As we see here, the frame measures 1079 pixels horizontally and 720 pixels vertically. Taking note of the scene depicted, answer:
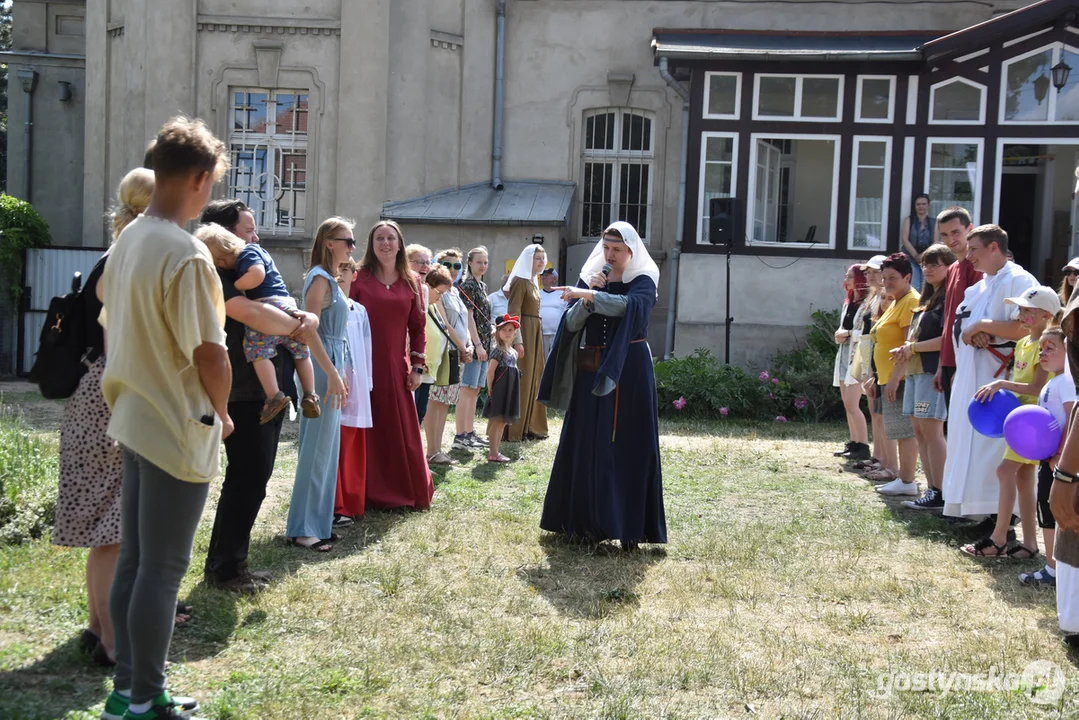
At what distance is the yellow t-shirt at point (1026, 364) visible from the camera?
237 inches

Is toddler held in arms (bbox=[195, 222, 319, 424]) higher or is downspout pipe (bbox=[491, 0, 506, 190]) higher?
downspout pipe (bbox=[491, 0, 506, 190])

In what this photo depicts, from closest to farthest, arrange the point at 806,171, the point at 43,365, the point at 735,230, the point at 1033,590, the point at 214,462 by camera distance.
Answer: the point at 214,462 < the point at 43,365 < the point at 1033,590 < the point at 735,230 < the point at 806,171

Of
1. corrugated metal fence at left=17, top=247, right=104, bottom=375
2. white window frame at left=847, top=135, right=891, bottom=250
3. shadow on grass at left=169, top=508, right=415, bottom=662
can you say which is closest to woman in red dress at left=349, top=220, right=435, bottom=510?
shadow on grass at left=169, top=508, right=415, bottom=662

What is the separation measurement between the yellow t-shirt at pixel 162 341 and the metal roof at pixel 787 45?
46.4 ft

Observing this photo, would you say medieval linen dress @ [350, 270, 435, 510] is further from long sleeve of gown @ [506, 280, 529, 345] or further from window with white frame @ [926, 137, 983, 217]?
window with white frame @ [926, 137, 983, 217]

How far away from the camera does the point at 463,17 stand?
62.6 feet

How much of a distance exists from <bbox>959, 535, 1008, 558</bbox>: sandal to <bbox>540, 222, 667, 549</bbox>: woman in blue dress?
189cm

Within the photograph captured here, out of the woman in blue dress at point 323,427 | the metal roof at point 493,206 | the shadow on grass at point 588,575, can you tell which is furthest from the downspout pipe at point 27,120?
the shadow on grass at point 588,575

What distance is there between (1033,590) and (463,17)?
15.8 metres

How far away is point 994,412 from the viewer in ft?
19.4

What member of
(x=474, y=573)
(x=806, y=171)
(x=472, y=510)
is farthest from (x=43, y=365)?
(x=806, y=171)

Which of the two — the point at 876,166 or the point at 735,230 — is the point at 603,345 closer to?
the point at 735,230

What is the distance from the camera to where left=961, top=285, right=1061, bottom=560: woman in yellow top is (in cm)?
588

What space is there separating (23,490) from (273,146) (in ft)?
44.0
